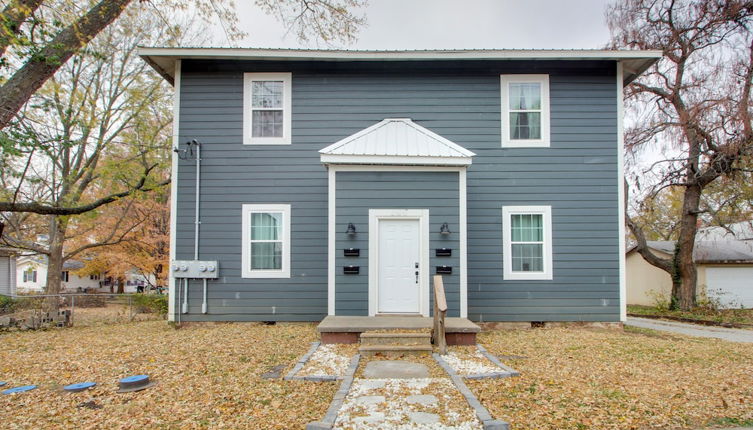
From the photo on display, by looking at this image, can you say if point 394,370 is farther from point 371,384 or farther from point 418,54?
point 418,54

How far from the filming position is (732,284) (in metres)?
18.7

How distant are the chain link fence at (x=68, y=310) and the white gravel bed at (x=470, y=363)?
875 cm

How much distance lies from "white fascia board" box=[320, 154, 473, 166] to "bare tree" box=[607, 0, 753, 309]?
32.2 feet

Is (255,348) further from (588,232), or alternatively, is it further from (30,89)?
(588,232)

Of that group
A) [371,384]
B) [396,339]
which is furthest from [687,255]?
[371,384]

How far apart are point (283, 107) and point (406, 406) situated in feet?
22.9

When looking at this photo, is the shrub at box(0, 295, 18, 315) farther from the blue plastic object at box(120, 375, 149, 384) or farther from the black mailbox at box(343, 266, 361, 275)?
the black mailbox at box(343, 266, 361, 275)

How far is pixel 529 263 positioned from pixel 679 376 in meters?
3.95

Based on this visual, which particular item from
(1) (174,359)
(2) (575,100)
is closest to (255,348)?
(1) (174,359)

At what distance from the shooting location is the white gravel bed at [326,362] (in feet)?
18.5

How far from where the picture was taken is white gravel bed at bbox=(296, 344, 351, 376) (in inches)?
222

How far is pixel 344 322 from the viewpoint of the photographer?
7625 millimetres

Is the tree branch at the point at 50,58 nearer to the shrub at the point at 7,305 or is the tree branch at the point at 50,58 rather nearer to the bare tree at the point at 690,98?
the shrub at the point at 7,305

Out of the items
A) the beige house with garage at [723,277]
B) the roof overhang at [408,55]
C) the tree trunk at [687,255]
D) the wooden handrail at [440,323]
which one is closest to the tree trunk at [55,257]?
the roof overhang at [408,55]
